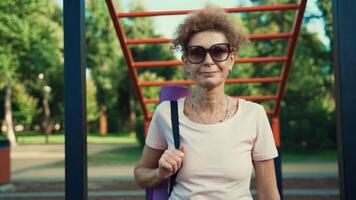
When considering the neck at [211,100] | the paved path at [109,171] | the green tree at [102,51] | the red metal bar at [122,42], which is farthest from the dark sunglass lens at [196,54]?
the green tree at [102,51]

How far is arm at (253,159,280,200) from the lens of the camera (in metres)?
1.34

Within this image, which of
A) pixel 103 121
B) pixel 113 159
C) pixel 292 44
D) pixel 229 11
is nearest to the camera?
pixel 229 11

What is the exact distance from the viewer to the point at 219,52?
1.34 meters

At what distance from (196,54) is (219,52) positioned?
7 cm

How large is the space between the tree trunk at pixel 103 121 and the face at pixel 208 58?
31425mm

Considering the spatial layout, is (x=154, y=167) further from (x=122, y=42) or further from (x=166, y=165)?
(x=122, y=42)

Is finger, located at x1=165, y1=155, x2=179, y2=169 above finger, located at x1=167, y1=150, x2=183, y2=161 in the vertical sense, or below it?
below

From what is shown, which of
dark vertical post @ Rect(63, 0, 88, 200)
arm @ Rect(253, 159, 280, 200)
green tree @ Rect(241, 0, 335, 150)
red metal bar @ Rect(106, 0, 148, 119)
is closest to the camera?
arm @ Rect(253, 159, 280, 200)

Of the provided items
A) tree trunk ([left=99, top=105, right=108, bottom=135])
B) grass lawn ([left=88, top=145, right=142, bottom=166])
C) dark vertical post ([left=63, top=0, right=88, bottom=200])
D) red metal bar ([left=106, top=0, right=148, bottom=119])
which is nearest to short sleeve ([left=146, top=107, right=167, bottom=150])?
dark vertical post ([left=63, top=0, right=88, bottom=200])

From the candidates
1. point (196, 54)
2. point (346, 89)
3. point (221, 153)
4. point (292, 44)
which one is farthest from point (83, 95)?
point (292, 44)

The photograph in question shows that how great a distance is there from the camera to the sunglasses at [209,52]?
4.35ft

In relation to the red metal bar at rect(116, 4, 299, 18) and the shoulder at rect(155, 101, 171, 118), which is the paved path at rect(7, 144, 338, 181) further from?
the shoulder at rect(155, 101, 171, 118)

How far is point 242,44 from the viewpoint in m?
1.44

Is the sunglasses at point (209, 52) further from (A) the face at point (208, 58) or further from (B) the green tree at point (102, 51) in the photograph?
(B) the green tree at point (102, 51)
